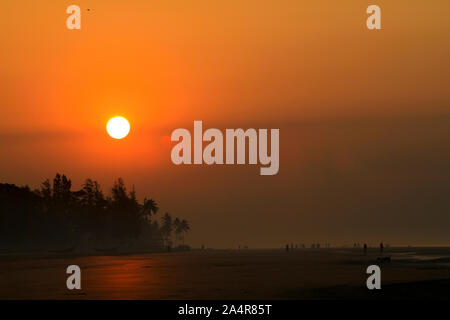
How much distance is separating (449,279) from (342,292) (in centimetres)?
1283

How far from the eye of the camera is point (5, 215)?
570 feet

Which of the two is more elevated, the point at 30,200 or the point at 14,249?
the point at 30,200

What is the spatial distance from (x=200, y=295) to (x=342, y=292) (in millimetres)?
8435

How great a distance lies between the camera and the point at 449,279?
169 ft

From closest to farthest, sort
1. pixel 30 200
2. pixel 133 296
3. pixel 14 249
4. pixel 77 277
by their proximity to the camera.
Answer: pixel 133 296 → pixel 77 277 → pixel 14 249 → pixel 30 200
